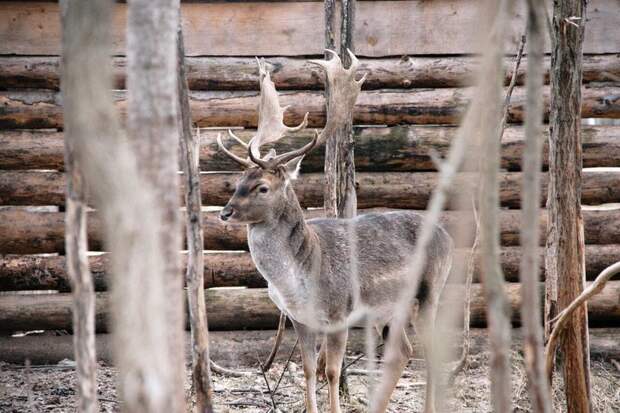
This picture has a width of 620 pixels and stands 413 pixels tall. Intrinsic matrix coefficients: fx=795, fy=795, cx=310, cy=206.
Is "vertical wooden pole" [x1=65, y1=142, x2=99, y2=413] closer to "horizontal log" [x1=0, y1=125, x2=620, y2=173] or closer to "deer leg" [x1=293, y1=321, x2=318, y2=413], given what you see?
"deer leg" [x1=293, y1=321, x2=318, y2=413]

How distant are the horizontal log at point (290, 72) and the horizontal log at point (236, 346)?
7.49 feet

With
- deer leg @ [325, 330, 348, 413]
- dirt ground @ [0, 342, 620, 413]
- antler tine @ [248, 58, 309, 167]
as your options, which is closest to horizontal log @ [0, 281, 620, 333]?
dirt ground @ [0, 342, 620, 413]

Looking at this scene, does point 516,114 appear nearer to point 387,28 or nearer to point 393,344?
point 387,28

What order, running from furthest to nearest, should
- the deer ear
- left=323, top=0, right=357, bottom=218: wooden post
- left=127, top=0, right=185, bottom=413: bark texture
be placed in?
left=323, top=0, right=357, bottom=218: wooden post → the deer ear → left=127, top=0, right=185, bottom=413: bark texture

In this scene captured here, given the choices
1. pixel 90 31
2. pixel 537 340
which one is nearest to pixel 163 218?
pixel 90 31

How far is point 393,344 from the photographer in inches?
72.1

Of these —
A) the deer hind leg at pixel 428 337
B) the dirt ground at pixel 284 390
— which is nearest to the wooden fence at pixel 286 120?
the dirt ground at pixel 284 390

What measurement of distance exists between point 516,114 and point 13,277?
480cm

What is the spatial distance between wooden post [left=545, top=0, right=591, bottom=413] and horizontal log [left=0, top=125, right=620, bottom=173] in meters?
2.25

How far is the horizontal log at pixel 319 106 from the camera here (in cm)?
719

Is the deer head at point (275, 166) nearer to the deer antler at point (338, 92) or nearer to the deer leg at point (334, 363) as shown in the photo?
the deer antler at point (338, 92)

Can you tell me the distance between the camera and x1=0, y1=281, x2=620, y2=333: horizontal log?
7.07 metres

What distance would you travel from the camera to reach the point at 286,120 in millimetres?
7316

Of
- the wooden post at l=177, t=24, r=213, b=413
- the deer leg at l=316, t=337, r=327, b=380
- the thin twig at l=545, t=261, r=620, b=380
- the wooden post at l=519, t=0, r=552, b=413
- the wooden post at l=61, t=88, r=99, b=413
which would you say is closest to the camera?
the wooden post at l=519, t=0, r=552, b=413
